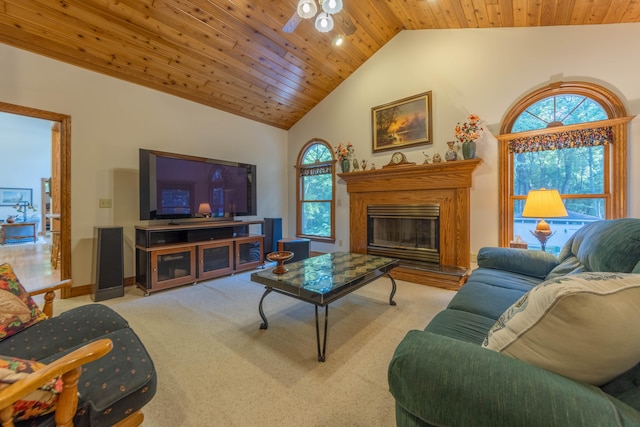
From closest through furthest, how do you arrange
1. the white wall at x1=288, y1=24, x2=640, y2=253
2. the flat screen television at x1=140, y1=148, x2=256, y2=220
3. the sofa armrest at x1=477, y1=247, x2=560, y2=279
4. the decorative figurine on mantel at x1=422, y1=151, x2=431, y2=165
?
the sofa armrest at x1=477, y1=247, x2=560, y2=279
the white wall at x1=288, y1=24, x2=640, y2=253
the flat screen television at x1=140, y1=148, x2=256, y2=220
the decorative figurine on mantel at x1=422, y1=151, x2=431, y2=165

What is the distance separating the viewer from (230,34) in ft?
10.6

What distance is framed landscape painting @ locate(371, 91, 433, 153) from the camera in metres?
3.89

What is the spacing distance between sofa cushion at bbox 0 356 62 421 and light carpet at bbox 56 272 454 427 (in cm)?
64

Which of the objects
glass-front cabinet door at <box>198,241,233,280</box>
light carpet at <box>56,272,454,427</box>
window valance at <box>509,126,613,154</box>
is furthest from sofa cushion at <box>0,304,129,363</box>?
window valance at <box>509,126,613,154</box>

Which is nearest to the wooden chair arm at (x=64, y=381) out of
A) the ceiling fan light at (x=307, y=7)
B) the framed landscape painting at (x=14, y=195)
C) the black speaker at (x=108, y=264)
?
the ceiling fan light at (x=307, y=7)

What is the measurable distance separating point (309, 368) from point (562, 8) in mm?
4208

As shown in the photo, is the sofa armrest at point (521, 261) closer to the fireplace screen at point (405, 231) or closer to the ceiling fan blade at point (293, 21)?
the fireplace screen at point (405, 231)

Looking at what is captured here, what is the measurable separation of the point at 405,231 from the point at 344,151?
1689 mm

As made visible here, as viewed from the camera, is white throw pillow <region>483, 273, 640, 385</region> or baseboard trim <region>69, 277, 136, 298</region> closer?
white throw pillow <region>483, 273, 640, 385</region>

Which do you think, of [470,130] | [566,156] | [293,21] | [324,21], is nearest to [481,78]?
[470,130]

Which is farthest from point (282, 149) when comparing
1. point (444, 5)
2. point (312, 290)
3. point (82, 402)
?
point (82, 402)

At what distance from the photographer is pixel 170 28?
2.96 m

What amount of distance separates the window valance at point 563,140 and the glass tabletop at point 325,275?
2228 millimetres

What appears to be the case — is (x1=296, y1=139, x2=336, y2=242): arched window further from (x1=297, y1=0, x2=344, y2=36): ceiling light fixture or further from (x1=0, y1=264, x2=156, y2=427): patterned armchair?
(x1=0, y1=264, x2=156, y2=427): patterned armchair
